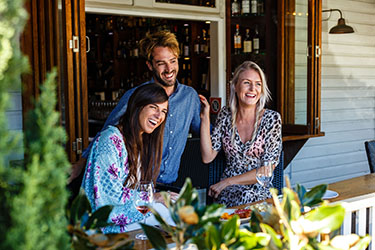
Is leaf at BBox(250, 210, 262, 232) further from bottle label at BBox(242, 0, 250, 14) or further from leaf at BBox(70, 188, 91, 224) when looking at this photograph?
bottle label at BBox(242, 0, 250, 14)

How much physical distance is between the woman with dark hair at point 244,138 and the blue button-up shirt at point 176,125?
24cm

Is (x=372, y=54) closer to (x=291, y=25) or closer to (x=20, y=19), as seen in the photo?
(x=291, y=25)

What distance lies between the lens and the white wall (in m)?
6.06

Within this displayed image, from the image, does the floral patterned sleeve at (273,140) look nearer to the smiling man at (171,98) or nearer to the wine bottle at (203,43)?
the smiling man at (171,98)

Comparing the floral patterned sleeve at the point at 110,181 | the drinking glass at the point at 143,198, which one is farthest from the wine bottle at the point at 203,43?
the drinking glass at the point at 143,198

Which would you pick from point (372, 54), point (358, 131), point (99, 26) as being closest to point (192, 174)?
point (358, 131)

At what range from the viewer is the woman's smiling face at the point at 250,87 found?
303 centimetres

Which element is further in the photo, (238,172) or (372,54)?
(372,54)

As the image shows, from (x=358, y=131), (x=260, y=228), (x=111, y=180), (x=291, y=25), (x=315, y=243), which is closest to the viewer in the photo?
(x=315, y=243)

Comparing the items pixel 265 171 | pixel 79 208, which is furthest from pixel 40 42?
pixel 79 208

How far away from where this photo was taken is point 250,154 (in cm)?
299

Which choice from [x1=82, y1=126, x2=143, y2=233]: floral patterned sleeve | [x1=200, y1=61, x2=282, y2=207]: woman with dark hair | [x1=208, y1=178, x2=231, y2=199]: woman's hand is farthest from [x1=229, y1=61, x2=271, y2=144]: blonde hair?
[x1=82, y1=126, x2=143, y2=233]: floral patterned sleeve

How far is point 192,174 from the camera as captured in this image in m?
4.43

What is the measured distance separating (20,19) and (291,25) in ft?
14.4
